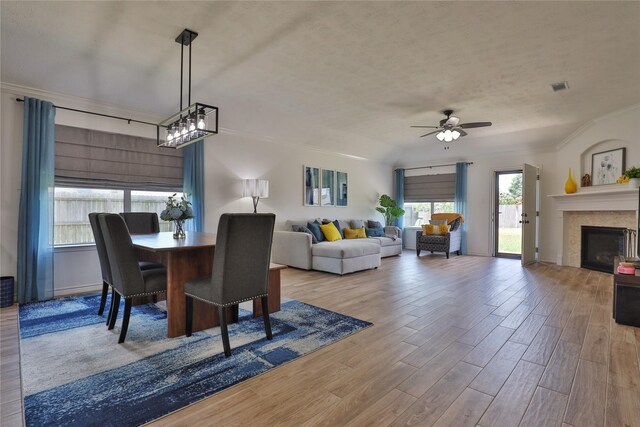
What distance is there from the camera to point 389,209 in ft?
27.1

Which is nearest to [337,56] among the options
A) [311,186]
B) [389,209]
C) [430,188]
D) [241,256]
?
[241,256]

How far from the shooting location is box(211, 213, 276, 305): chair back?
2.26 m

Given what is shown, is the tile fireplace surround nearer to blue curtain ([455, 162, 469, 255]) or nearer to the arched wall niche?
the arched wall niche

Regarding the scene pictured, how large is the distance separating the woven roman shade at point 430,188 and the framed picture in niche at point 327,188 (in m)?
2.69

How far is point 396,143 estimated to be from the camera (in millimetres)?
7578

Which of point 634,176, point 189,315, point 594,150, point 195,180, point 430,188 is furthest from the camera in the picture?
point 430,188

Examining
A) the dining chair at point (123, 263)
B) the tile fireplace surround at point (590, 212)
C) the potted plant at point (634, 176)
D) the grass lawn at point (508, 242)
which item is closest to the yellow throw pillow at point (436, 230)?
the grass lawn at point (508, 242)

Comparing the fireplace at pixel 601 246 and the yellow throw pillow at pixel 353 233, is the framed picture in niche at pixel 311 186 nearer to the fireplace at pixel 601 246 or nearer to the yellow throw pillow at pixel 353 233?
the yellow throw pillow at pixel 353 233

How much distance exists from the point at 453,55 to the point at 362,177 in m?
4.81

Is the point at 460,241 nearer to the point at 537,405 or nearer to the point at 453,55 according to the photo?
the point at 453,55

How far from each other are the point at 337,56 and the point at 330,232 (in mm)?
3368

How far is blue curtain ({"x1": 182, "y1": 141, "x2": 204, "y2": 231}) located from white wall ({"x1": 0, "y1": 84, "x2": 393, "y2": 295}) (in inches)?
7.4

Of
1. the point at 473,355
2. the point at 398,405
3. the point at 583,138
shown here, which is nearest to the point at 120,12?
the point at 398,405

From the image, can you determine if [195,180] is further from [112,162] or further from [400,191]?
[400,191]
